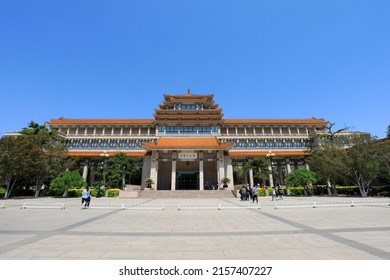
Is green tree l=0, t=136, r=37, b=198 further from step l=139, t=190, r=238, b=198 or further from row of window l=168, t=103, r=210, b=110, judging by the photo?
row of window l=168, t=103, r=210, b=110

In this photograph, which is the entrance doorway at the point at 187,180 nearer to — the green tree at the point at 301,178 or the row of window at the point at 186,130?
the row of window at the point at 186,130

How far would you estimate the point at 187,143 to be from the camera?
1328 inches

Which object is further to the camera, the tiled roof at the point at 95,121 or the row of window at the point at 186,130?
the tiled roof at the point at 95,121

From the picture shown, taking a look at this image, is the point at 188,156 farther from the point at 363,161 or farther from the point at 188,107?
the point at 363,161

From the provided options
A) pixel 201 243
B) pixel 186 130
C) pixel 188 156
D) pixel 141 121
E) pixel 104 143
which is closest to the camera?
pixel 201 243

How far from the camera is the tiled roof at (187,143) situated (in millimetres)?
31608

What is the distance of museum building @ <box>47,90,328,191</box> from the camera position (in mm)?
33094

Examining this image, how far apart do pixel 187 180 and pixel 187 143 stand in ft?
26.7

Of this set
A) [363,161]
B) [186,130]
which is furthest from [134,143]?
[363,161]

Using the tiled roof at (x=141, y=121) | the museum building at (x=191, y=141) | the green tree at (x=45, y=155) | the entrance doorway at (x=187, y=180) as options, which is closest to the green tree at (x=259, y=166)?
the museum building at (x=191, y=141)

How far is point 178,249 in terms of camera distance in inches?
199

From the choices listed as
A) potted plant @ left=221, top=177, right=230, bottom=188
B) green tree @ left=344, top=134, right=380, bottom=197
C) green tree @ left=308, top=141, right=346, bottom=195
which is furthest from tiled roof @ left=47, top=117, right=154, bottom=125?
green tree @ left=344, top=134, right=380, bottom=197
